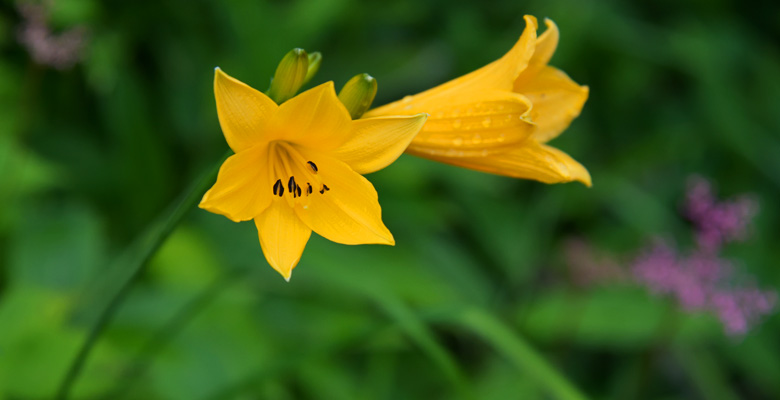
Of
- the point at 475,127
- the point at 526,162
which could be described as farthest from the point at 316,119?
the point at 526,162

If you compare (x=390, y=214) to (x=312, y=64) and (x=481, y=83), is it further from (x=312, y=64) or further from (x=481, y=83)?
(x=312, y=64)

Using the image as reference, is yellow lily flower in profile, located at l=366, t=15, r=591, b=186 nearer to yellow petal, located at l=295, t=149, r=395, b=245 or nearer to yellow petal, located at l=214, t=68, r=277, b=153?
yellow petal, located at l=295, t=149, r=395, b=245

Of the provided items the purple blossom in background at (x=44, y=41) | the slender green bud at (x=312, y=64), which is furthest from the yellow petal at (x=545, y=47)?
the purple blossom in background at (x=44, y=41)

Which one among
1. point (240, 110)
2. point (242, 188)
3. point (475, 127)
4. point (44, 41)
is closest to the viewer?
point (240, 110)

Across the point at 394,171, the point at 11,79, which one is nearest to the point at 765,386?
the point at 394,171

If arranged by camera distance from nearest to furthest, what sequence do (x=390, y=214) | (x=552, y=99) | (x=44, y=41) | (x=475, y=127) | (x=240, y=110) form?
(x=240, y=110)
(x=475, y=127)
(x=552, y=99)
(x=44, y=41)
(x=390, y=214)

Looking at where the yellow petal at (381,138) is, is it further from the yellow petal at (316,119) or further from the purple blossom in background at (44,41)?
the purple blossom in background at (44,41)

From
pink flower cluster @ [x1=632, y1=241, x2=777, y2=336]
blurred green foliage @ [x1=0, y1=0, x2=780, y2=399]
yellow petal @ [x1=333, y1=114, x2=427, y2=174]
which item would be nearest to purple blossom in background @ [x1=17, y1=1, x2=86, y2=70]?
blurred green foliage @ [x1=0, y1=0, x2=780, y2=399]
